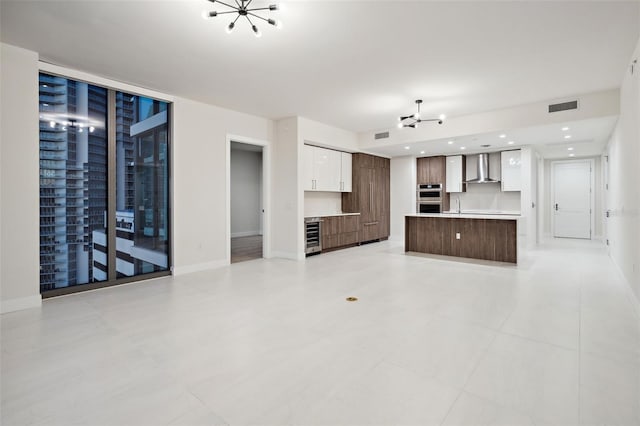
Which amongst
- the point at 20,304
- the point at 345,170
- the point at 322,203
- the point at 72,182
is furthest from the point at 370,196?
the point at 20,304

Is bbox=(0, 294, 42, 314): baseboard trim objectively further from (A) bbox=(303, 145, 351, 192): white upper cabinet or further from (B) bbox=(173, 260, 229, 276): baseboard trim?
(A) bbox=(303, 145, 351, 192): white upper cabinet

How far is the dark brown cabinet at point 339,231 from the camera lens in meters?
7.29

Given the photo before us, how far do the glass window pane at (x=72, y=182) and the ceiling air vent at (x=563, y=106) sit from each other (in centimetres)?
713

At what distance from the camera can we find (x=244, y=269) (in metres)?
5.60

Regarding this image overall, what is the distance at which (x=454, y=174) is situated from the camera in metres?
8.98

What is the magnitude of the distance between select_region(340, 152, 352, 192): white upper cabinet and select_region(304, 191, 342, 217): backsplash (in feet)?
1.40

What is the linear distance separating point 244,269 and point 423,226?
4.00 metres

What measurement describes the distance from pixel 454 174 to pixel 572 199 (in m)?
3.92

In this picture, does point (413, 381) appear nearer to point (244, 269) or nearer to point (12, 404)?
point (12, 404)

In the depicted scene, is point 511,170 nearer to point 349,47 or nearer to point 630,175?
point 630,175

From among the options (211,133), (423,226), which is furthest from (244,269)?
(423,226)

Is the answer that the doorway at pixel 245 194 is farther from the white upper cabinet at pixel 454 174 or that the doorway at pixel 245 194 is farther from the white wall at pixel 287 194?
the white upper cabinet at pixel 454 174

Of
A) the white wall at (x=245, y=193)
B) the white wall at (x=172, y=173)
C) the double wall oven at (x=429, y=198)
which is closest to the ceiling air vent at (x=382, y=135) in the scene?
the double wall oven at (x=429, y=198)

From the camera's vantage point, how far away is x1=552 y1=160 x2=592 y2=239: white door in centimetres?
938
